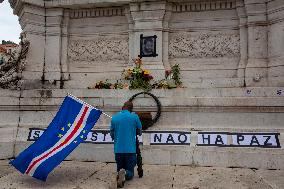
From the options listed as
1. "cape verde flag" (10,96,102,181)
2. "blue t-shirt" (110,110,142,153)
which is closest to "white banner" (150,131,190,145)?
"blue t-shirt" (110,110,142,153)

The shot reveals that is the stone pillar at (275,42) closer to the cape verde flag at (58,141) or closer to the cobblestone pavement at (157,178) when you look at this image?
the cobblestone pavement at (157,178)

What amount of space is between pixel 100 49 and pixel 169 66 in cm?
272

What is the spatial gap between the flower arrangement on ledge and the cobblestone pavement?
8.32 feet

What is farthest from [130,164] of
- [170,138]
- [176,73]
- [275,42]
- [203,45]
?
[275,42]

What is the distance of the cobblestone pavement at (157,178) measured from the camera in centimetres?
563

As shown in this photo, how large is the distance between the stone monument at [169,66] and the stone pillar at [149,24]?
0.12 ft

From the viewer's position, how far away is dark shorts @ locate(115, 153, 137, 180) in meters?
5.82

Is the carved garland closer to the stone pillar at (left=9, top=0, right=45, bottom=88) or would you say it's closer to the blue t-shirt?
the stone pillar at (left=9, top=0, right=45, bottom=88)

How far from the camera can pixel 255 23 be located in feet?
35.3

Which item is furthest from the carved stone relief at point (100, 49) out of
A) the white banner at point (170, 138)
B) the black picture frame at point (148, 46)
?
the white banner at point (170, 138)

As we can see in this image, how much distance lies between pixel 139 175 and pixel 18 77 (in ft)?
19.8

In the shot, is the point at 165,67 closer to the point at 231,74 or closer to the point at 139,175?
the point at 231,74

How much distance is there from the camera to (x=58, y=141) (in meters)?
6.07

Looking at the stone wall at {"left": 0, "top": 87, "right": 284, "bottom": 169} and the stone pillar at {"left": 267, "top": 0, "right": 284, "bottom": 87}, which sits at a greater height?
the stone pillar at {"left": 267, "top": 0, "right": 284, "bottom": 87}
